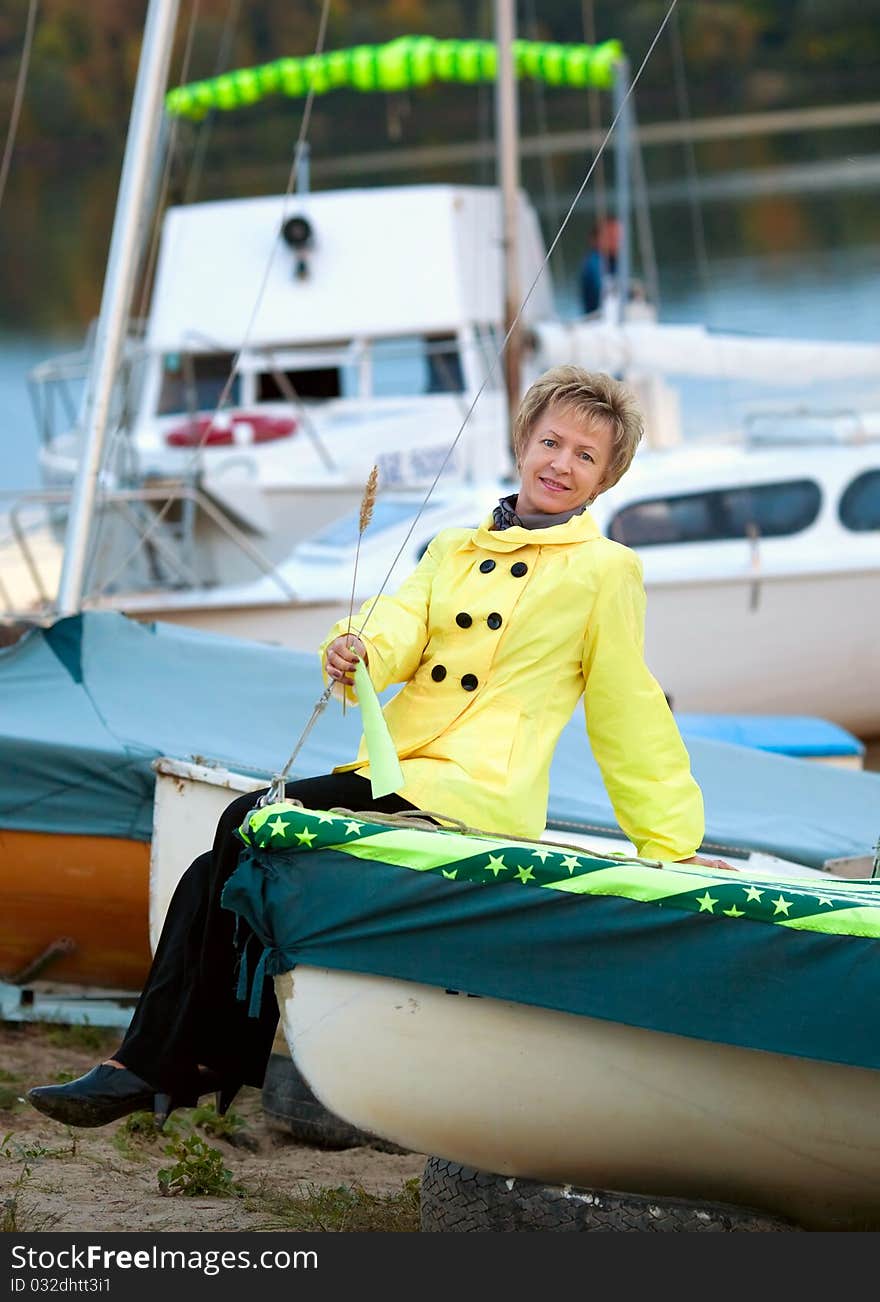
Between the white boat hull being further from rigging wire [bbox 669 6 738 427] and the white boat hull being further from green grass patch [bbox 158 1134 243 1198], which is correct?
rigging wire [bbox 669 6 738 427]

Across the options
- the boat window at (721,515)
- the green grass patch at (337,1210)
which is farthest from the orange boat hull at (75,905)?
the boat window at (721,515)

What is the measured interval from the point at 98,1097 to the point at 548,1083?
2.90 ft

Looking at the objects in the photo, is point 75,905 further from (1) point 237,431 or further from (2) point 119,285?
(1) point 237,431

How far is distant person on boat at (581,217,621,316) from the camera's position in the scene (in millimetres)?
15359

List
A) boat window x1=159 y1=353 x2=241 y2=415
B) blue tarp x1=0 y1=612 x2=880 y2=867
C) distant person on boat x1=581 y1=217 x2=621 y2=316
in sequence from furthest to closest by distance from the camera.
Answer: distant person on boat x1=581 y1=217 x2=621 y2=316 < boat window x1=159 y1=353 x2=241 y2=415 < blue tarp x1=0 y1=612 x2=880 y2=867

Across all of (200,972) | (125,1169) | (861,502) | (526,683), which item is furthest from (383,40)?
(200,972)

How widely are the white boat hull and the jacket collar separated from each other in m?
0.88

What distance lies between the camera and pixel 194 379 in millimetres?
12914

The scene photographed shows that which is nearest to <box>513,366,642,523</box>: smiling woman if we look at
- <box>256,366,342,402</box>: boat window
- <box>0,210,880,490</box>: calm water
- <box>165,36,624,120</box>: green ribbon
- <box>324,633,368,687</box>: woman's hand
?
<box>324,633,368,687</box>: woman's hand

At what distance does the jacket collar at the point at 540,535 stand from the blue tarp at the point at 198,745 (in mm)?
1615

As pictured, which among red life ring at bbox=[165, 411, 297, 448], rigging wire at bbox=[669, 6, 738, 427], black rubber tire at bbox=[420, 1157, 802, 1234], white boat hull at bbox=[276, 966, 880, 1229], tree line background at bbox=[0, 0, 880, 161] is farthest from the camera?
tree line background at bbox=[0, 0, 880, 161]

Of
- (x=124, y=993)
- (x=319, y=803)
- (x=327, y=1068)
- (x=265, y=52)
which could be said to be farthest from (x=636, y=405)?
(x=265, y=52)

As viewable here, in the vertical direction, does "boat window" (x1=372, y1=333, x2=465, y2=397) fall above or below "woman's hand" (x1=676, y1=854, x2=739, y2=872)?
above

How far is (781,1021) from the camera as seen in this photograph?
337cm
